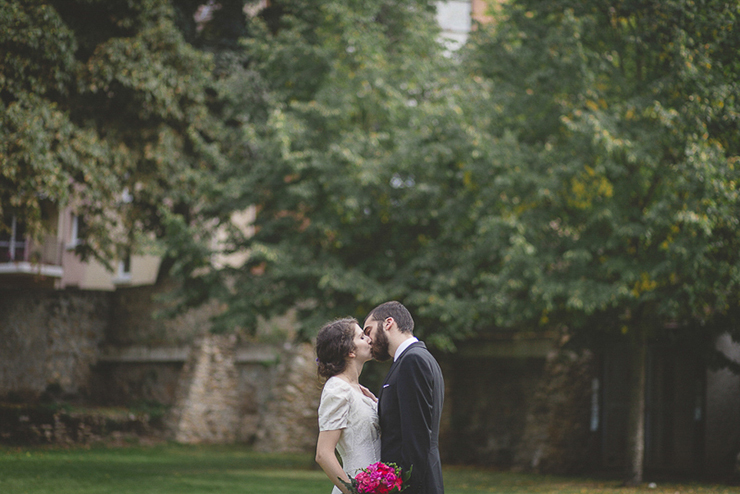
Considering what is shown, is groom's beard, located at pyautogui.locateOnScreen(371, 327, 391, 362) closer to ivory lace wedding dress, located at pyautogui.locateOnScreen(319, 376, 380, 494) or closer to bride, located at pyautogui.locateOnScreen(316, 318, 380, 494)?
bride, located at pyautogui.locateOnScreen(316, 318, 380, 494)

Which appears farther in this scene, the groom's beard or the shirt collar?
the groom's beard

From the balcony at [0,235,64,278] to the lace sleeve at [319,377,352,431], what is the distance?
23.9 metres

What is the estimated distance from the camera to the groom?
3.75 metres

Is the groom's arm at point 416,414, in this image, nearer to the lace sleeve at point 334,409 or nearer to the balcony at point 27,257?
the lace sleeve at point 334,409

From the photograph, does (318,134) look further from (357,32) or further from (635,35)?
(635,35)

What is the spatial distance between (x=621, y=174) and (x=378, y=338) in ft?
33.6

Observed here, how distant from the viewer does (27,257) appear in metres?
26.0

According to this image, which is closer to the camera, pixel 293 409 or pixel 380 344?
pixel 380 344

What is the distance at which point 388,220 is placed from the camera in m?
16.0

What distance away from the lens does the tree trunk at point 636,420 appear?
13.6 metres

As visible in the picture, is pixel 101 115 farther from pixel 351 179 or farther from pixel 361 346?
pixel 361 346

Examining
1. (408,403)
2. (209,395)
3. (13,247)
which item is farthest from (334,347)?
(13,247)

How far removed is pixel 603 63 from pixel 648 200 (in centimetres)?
261

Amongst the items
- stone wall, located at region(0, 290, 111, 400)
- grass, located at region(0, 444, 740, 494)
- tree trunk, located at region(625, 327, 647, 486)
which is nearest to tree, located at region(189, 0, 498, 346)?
grass, located at region(0, 444, 740, 494)
